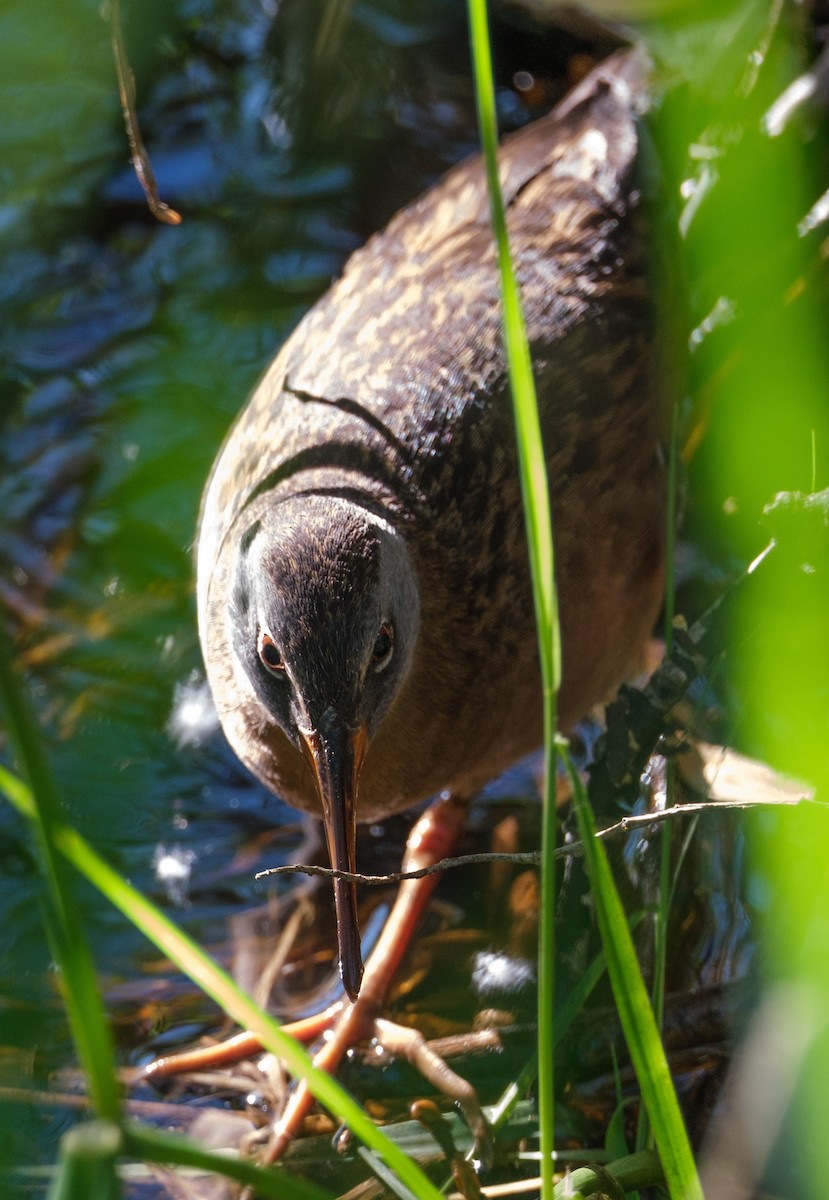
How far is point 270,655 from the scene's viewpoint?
113 inches

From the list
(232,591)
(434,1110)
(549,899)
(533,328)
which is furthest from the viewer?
(533,328)

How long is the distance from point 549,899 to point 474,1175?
3.42ft

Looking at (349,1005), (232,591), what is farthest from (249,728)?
(349,1005)

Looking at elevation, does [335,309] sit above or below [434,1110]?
above

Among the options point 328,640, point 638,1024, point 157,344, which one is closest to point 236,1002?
point 638,1024

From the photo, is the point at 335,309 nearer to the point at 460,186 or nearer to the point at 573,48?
the point at 460,186

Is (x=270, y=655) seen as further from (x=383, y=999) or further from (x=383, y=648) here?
(x=383, y=999)

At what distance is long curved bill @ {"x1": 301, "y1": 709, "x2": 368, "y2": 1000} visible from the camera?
2.54 m

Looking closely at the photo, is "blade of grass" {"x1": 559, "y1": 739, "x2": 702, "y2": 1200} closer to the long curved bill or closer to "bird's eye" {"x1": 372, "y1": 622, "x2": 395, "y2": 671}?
the long curved bill

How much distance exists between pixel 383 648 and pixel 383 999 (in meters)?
1.02

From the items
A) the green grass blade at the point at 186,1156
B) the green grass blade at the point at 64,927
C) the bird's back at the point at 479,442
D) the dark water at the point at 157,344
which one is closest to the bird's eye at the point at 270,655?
the bird's back at the point at 479,442

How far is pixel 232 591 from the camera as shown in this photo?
3.14 m

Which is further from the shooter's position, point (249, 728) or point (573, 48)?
point (573, 48)

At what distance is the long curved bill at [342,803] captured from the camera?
100 inches
